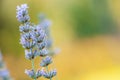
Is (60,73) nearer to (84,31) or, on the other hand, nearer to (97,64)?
(97,64)

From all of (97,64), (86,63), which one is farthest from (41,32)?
(86,63)

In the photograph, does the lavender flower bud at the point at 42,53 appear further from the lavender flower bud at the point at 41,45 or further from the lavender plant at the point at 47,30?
the lavender plant at the point at 47,30

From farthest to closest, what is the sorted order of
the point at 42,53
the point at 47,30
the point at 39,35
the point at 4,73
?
the point at 47,30, the point at 4,73, the point at 42,53, the point at 39,35

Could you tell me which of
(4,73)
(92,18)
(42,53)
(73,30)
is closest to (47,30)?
(4,73)

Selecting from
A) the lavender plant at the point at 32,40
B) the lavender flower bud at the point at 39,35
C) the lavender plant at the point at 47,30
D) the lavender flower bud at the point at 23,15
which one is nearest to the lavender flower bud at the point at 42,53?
the lavender plant at the point at 32,40

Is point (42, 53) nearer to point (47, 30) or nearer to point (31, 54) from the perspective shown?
point (31, 54)

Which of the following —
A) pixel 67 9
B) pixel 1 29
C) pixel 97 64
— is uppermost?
pixel 67 9

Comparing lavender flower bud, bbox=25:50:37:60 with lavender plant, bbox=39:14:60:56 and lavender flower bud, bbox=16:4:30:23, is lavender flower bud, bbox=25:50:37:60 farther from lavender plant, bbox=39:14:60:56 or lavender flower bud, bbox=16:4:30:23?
lavender plant, bbox=39:14:60:56

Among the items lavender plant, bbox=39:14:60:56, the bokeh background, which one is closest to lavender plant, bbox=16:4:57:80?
lavender plant, bbox=39:14:60:56
